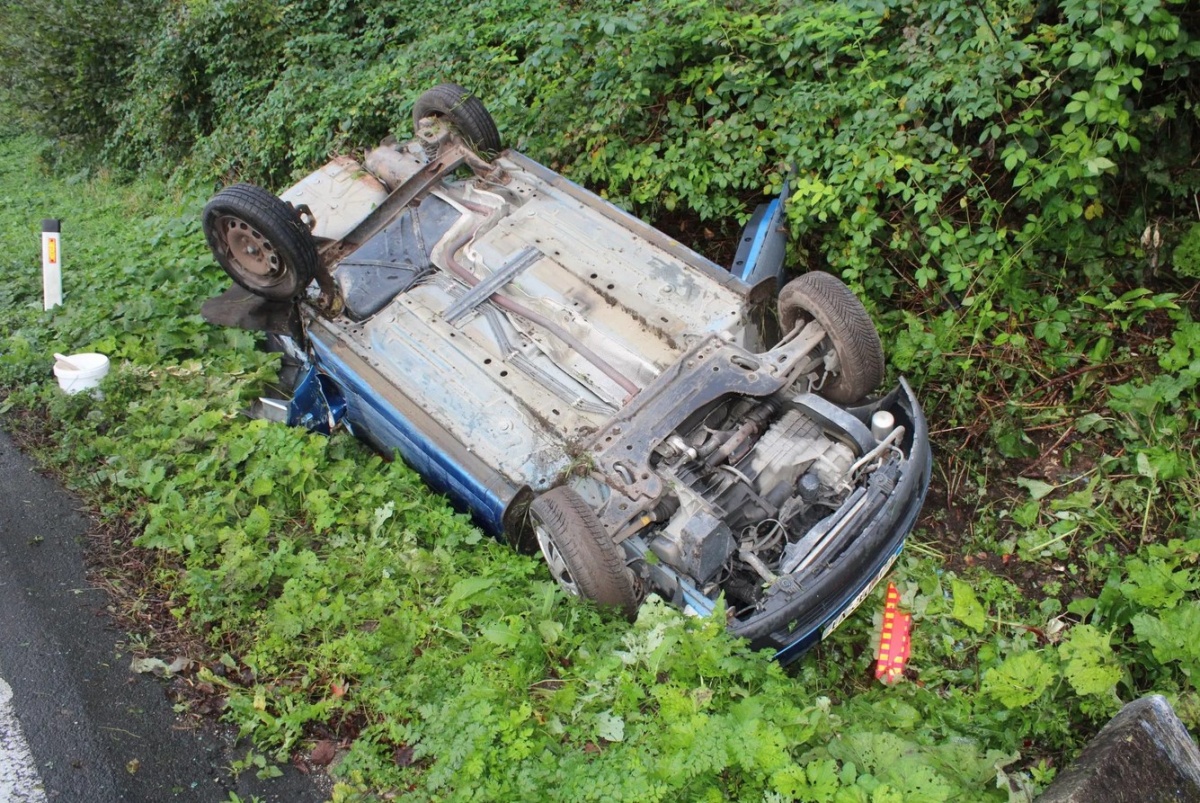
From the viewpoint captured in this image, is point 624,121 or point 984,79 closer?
point 984,79

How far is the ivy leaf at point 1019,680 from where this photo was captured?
136 inches

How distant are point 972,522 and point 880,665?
1207 millimetres

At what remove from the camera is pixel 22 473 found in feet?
16.0

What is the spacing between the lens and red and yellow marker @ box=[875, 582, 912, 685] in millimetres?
3936

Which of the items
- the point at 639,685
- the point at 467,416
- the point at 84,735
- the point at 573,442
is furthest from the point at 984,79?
the point at 84,735

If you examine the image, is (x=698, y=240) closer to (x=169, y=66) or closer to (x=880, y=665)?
(x=880, y=665)

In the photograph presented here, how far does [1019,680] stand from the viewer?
348cm

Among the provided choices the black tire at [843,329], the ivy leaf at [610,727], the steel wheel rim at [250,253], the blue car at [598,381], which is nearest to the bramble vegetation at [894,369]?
the ivy leaf at [610,727]

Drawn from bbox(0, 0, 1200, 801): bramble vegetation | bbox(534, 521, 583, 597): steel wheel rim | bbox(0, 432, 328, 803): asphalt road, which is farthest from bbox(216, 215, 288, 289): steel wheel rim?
bbox(534, 521, 583, 597): steel wheel rim

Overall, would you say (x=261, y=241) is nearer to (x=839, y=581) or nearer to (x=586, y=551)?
(x=586, y=551)

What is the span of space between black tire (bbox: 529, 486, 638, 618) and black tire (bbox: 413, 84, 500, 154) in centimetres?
309

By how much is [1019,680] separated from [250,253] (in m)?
4.52

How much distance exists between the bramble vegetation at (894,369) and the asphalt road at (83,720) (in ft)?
0.69

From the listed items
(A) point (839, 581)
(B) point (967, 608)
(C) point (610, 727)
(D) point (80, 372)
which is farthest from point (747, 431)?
(D) point (80, 372)
